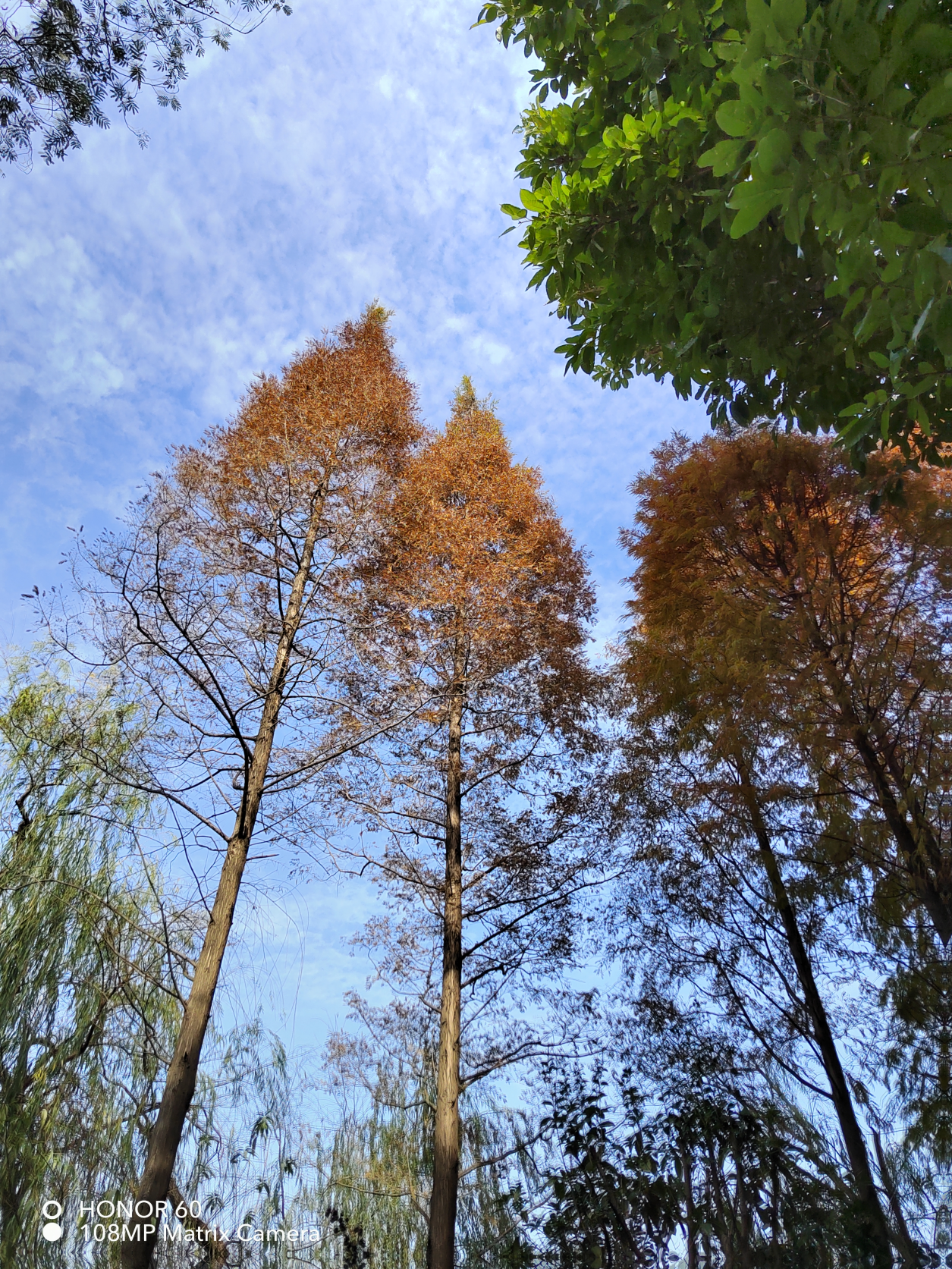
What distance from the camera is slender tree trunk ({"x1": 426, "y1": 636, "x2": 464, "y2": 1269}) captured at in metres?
5.38

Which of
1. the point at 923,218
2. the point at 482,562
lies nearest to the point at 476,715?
the point at 482,562

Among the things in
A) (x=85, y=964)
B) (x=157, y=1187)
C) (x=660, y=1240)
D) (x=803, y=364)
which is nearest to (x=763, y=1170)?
(x=660, y=1240)

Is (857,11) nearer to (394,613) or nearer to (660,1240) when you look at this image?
(394,613)

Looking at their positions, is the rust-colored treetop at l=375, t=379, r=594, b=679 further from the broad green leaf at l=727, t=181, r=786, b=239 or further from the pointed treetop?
the broad green leaf at l=727, t=181, r=786, b=239

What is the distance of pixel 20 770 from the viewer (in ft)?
17.2

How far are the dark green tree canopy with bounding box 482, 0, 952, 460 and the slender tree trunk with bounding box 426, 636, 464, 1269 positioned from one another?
354 cm

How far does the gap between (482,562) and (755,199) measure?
5737 millimetres

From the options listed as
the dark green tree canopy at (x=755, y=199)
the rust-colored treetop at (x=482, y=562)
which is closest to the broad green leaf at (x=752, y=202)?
the dark green tree canopy at (x=755, y=199)

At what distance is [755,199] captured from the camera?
69.7 inches

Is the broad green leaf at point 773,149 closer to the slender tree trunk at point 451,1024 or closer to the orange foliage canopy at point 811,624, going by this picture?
the orange foliage canopy at point 811,624

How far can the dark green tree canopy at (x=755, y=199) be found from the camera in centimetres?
176

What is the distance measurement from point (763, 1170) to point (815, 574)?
166 inches

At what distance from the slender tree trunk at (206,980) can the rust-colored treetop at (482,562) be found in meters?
1.40

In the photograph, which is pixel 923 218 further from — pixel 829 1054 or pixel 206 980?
pixel 829 1054
